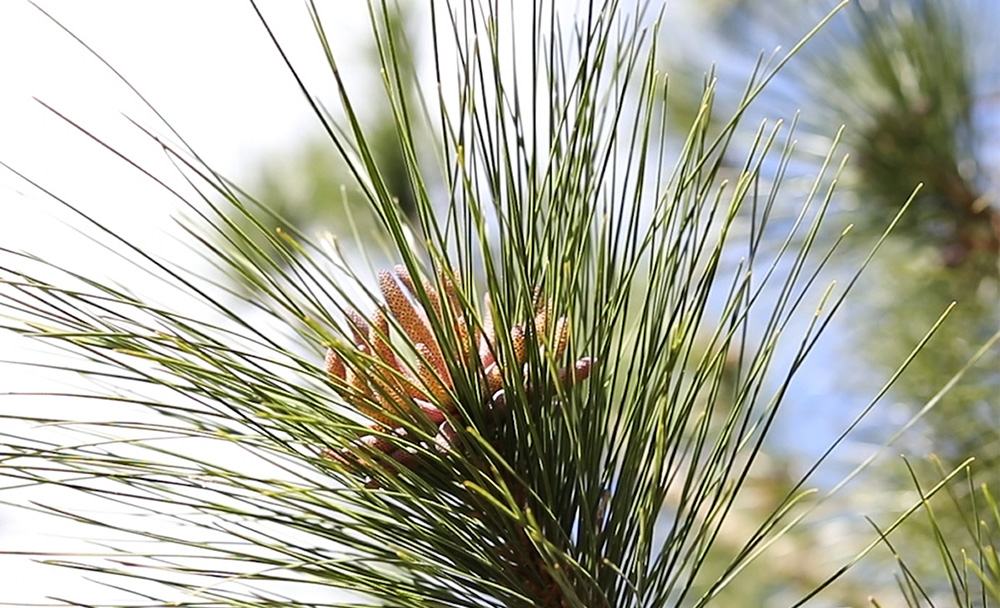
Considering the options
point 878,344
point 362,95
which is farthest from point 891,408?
point 362,95

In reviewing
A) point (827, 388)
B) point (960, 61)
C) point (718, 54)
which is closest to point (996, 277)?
point (960, 61)

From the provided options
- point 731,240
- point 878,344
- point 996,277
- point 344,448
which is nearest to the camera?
point 344,448

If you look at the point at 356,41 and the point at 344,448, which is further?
the point at 356,41

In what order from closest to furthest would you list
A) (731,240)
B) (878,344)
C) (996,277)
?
(996,277), (731,240), (878,344)

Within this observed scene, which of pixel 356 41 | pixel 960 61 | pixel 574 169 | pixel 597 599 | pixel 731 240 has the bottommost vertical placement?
pixel 597 599

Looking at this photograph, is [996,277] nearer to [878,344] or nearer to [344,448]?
[878,344]

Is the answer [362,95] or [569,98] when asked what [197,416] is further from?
[362,95]

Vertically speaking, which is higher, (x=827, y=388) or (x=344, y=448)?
(x=827, y=388)
